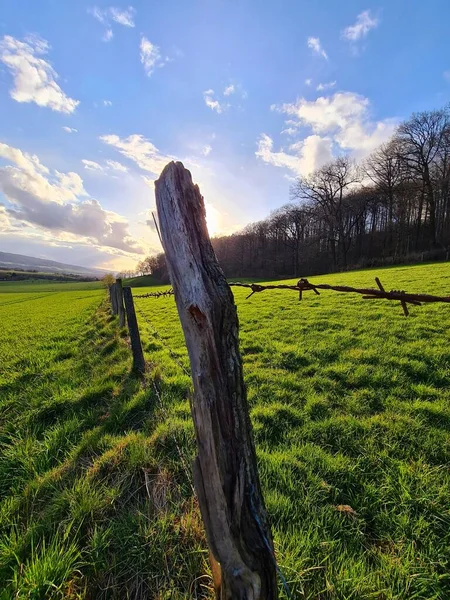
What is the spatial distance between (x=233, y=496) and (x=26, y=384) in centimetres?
562

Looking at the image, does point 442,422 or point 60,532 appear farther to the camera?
point 442,422

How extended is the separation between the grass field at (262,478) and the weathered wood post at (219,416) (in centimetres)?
80

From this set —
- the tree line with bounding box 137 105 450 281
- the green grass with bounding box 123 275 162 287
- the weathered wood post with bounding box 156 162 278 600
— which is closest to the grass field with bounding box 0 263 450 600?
the weathered wood post with bounding box 156 162 278 600

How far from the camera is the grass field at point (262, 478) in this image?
5.90 ft

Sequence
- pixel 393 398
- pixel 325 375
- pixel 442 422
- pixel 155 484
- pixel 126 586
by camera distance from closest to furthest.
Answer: pixel 126 586 → pixel 155 484 → pixel 442 422 → pixel 393 398 → pixel 325 375

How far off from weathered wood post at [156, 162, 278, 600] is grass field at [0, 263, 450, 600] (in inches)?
31.6

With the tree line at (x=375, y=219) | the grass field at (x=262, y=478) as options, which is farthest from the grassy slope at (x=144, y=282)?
the grass field at (x=262, y=478)

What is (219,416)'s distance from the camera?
4.05 ft

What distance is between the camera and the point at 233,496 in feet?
4.00

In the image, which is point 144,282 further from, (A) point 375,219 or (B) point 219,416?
(B) point 219,416

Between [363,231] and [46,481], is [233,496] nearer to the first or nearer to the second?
[46,481]

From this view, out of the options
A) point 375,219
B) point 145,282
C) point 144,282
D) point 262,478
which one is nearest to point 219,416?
point 262,478

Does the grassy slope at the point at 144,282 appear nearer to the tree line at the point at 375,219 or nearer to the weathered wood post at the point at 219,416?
the tree line at the point at 375,219

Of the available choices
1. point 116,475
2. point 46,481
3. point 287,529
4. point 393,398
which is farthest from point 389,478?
point 46,481
